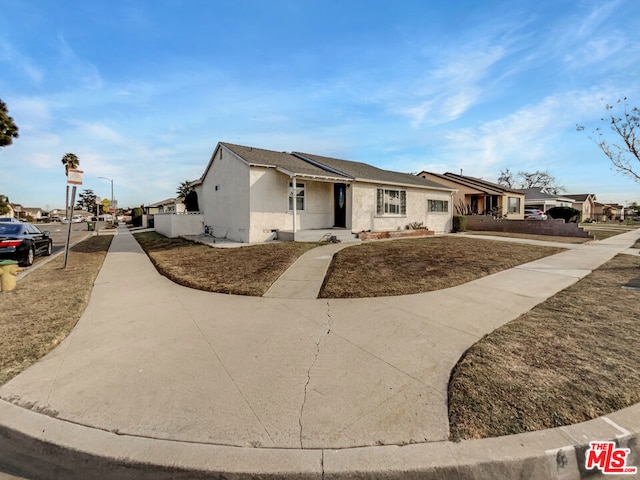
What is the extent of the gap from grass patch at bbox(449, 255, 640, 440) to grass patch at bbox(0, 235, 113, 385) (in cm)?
461

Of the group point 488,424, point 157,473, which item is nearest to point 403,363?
point 488,424

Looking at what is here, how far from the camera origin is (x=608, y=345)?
3811 mm

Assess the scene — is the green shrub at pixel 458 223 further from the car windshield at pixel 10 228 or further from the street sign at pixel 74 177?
the car windshield at pixel 10 228

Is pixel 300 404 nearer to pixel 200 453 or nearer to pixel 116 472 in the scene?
pixel 200 453

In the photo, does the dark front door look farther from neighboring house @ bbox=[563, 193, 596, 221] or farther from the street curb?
neighboring house @ bbox=[563, 193, 596, 221]

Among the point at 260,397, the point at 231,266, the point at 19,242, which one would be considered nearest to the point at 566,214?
the point at 231,266

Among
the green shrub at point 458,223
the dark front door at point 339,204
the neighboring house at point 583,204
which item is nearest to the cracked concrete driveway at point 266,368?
the dark front door at point 339,204

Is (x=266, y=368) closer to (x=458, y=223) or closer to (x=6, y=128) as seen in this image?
(x=458, y=223)

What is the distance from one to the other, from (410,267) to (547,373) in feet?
17.4

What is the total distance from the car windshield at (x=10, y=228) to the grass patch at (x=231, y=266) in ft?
13.8

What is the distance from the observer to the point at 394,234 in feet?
57.2

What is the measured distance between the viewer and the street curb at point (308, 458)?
205cm

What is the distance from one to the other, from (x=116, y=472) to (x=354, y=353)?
2434mm

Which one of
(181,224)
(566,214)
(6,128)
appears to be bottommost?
(181,224)
